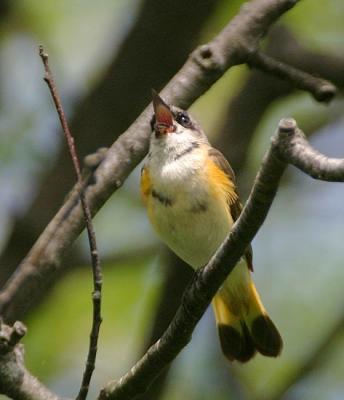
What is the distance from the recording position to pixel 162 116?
4.86 metres

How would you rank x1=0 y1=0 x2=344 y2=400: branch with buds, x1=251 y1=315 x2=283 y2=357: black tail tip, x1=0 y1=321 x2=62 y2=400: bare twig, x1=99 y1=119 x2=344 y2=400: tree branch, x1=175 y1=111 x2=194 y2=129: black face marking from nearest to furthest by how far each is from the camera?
x1=99 y1=119 x2=344 y2=400: tree branch, x1=0 y1=0 x2=344 y2=400: branch with buds, x1=0 y1=321 x2=62 y2=400: bare twig, x1=251 y1=315 x2=283 y2=357: black tail tip, x1=175 y1=111 x2=194 y2=129: black face marking

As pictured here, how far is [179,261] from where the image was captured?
5.94m

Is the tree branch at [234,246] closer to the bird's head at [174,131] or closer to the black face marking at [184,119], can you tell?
the bird's head at [174,131]

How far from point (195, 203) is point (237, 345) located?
0.88m

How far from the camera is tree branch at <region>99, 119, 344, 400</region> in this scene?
2.95m

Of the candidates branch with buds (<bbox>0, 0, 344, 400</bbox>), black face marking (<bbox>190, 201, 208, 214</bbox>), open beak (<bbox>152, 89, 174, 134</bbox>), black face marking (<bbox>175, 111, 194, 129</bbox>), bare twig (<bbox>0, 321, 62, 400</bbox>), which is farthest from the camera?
black face marking (<bbox>175, 111, 194, 129</bbox>)

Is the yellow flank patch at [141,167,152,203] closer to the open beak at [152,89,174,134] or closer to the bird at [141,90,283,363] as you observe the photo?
the bird at [141,90,283,363]

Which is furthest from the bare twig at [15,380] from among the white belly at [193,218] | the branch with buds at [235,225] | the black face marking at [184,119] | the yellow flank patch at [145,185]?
the black face marking at [184,119]

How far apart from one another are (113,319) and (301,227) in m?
1.79

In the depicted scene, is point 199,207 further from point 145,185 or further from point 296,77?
point 296,77

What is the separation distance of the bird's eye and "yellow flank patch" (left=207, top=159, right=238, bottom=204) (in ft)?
1.07

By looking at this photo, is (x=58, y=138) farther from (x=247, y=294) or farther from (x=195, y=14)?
(x=247, y=294)

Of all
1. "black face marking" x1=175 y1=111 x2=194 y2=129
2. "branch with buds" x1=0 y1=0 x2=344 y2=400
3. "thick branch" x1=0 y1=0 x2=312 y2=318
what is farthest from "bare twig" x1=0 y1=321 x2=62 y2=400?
"black face marking" x1=175 y1=111 x2=194 y2=129

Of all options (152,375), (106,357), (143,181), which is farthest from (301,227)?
(152,375)
